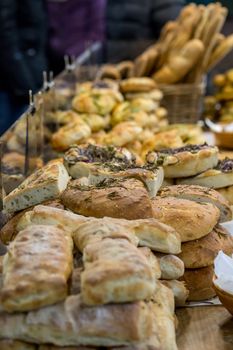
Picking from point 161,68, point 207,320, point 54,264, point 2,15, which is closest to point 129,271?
point 54,264

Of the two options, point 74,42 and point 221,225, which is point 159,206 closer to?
point 221,225

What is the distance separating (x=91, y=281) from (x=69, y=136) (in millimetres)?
1980

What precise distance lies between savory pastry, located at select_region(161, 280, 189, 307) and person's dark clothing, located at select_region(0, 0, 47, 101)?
451 cm

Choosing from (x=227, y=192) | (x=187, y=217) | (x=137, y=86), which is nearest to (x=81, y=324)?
(x=187, y=217)

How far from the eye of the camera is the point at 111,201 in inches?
71.6

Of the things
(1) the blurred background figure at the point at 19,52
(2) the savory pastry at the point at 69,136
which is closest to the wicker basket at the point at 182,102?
(2) the savory pastry at the point at 69,136

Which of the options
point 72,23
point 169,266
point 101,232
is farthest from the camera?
point 72,23

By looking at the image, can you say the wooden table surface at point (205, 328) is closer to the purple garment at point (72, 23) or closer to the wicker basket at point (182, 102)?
the wicker basket at point (182, 102)

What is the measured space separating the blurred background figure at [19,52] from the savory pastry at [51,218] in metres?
4.36

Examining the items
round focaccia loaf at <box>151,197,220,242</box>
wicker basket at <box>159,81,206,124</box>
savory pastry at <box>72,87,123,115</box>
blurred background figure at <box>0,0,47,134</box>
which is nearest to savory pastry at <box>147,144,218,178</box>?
round focaccia loaf at <box>151,197,220,242</box>

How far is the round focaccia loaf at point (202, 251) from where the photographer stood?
6.15 feet

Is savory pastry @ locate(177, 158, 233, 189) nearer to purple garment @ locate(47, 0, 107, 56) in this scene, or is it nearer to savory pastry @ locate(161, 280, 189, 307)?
savory pastry @ locate(161, 280, 189, 307)

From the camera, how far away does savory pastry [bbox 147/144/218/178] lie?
2.41 meters

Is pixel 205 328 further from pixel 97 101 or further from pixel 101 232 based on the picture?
pixel 97 101
